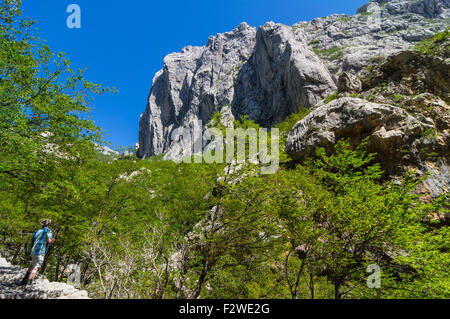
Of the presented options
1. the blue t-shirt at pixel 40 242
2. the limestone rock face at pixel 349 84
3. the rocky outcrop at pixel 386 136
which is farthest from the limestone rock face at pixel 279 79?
the blue t-shirt at pixel 40 242

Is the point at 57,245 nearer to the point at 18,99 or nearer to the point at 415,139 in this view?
the point at 18,99

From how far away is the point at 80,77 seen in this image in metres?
9.40

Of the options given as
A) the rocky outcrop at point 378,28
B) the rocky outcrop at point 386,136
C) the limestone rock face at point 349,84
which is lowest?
the rocky outcrop at point 386,136

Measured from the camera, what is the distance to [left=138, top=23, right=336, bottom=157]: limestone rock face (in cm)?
5906

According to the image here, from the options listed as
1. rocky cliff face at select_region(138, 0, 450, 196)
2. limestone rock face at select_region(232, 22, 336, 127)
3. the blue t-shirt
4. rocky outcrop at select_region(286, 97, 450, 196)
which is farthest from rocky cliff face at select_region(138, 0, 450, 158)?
the blue t-shirt

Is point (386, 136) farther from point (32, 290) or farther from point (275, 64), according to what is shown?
point (275, 64)

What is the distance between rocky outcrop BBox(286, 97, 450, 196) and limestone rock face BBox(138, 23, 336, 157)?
112 ft

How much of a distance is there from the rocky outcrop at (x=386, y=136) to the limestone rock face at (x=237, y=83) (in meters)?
34.2

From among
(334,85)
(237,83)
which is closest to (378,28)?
(334,85)

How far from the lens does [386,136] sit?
18.2 m

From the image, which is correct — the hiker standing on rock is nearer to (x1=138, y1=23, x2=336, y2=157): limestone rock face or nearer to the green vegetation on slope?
the green vegetation on slope

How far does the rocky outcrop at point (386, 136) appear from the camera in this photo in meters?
17.2

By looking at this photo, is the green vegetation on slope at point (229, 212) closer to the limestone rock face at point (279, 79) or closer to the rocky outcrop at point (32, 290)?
the rocky outcrop at point (32, 290)
